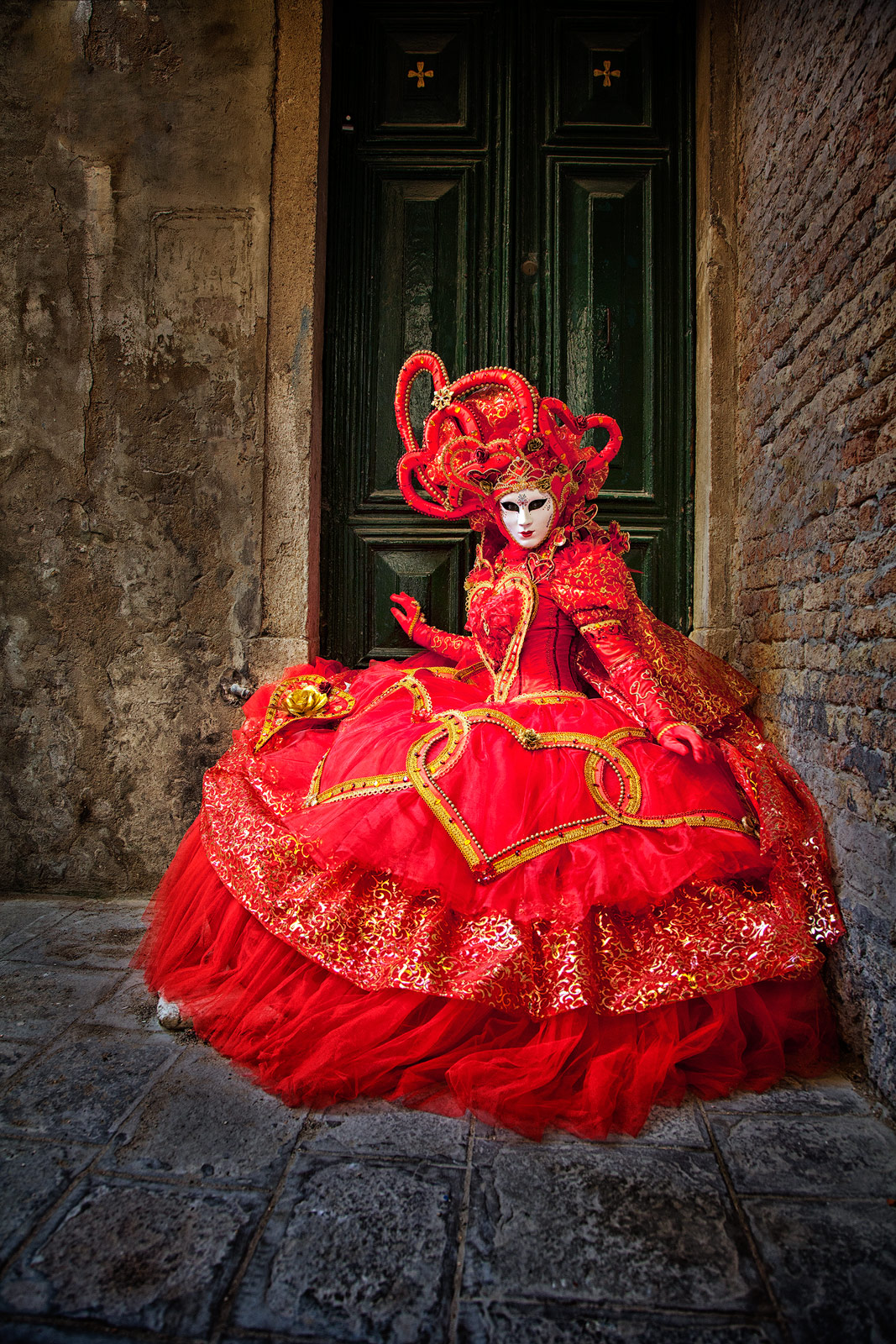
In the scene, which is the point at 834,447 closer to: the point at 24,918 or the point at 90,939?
the point at 90,939

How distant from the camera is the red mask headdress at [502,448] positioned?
2680 mm

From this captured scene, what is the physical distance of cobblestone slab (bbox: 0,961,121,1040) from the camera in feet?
7.59

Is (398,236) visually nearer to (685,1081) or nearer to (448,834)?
(448,834)

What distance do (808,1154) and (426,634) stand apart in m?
2.27

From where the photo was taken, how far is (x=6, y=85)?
356cm

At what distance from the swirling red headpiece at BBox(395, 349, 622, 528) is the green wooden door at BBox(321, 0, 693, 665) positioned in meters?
0.91

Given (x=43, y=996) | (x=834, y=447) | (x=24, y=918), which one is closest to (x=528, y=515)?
(x=834, y=447)

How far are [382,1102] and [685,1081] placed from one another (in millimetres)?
837

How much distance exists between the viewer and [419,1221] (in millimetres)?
1519

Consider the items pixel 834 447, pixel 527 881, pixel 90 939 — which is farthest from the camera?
pixel 90 939

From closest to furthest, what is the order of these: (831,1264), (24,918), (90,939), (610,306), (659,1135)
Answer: (831,1264) < (659,1135) < (90,939) < (24,918) < (610,306)

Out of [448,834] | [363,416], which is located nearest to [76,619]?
[363,416]

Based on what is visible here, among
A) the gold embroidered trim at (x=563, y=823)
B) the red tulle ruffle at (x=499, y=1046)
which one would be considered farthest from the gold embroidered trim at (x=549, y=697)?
the red tulle ruffle at (x=499, y=1046)

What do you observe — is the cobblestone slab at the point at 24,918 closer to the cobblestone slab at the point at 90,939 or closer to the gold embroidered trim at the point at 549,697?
the cobblestone slab at the point at 90,939
